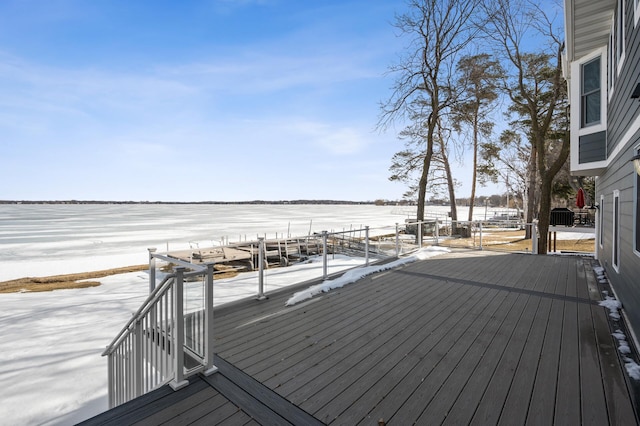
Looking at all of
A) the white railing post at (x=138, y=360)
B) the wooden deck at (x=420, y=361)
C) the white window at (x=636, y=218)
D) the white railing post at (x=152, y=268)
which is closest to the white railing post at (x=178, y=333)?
the wooden deck at (x=420, y=361)

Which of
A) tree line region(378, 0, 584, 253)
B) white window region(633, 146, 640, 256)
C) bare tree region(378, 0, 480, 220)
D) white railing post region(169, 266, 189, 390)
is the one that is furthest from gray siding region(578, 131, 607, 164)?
white railing post region(169, 266, 189, 390)

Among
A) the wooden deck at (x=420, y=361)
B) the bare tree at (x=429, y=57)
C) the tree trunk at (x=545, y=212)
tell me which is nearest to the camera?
the wooden deck at (x=420, y=361)

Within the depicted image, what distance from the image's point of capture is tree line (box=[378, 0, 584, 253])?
38.1 feet

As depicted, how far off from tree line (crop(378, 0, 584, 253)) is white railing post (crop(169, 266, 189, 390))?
12.7 m

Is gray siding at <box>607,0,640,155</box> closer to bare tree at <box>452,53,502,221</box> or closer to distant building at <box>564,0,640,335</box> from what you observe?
distant building at <box>564,0,640,335</box>

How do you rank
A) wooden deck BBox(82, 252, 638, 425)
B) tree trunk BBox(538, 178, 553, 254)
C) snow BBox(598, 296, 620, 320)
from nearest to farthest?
wooden deck BBox(82, 252, 638, 425)
snow BBox(598, 296, 620, 320)
tree trunk BBox(538, 178, 553, 254)

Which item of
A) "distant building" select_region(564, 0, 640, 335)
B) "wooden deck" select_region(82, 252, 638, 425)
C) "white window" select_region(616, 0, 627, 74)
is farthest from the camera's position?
"white window" select_region(616, 0, 627, 74)

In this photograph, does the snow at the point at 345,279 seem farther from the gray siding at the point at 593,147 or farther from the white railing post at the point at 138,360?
the gray siding at the point at 593,147

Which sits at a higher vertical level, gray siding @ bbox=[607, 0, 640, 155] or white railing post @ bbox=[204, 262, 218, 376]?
gray siding @ bbox=[607, 0, 640, 155]

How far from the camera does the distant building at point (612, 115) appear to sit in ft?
10.5

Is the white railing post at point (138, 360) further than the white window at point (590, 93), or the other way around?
the white window at point (590, 93)

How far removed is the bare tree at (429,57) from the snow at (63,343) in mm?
8036

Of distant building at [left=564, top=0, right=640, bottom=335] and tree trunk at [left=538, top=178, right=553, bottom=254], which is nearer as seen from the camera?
distant building at [left=564, top=0, right=640, bottom=335]

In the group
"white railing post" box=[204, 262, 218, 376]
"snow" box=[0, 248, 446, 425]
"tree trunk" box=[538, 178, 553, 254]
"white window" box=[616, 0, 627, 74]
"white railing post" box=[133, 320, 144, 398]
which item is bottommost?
"snow" box=[0, 248, 446, 425]
